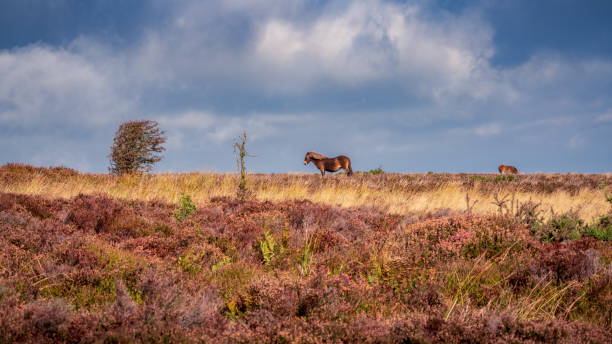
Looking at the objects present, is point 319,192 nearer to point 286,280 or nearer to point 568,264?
point 568,264

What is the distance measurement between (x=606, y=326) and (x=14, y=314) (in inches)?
196

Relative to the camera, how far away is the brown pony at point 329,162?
945 inches

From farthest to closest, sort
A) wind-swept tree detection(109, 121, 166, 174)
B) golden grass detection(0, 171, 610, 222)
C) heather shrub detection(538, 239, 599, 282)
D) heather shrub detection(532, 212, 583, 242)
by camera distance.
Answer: wind-swept tree detection(109, 121, 166, 174) → golden grass detection(0, 171, 610, 222) → heather shrub detection(532, 212, 583, 242) → heather shrub detection(538, 239, 599, 282)

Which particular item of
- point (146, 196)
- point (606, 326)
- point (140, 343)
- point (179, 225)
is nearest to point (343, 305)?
point (140, 343)

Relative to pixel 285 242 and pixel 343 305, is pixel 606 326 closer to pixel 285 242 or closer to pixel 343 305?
pixel 343 305

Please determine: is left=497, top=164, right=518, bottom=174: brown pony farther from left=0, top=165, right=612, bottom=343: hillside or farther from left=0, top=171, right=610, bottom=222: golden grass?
left=0, top=165, right=612, bottom=343: hillside

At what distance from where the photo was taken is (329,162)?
24.3 meters

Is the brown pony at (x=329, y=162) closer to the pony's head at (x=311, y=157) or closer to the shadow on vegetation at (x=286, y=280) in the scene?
the pony's head at (x=311, y=157)

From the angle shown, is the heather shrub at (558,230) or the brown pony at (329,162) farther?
the brown pony at (329,162)

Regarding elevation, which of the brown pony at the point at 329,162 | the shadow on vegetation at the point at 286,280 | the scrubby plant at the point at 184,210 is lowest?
the shadow on vegetation at the point at 286,280

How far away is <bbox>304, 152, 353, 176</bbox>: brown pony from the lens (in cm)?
2402

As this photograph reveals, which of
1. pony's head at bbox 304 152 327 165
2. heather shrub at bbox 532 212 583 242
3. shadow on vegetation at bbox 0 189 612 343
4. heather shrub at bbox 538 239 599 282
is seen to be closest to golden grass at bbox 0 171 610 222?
heather shrub at bbox 532 212 583 242

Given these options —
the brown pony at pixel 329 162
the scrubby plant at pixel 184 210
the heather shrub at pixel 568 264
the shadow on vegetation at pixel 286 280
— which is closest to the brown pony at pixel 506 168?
the brown pony at pixel 329 162

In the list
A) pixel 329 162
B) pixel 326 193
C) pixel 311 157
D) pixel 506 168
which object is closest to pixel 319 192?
pixel 326 193
